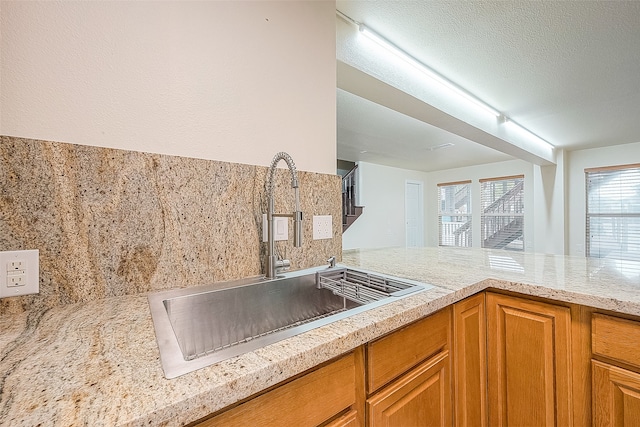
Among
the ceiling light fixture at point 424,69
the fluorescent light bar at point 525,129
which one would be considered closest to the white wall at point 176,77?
the ceiling light fixture at point 424,69

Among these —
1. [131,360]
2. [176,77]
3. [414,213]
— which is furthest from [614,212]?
[131,360]

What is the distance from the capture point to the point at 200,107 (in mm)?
1017

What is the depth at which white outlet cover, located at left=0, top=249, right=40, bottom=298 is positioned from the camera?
2.29 ft

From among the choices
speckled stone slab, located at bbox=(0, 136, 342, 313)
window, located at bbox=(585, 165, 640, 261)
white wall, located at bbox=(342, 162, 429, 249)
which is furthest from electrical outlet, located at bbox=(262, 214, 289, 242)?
window, located at bbox=(585, 165, 640, 261)

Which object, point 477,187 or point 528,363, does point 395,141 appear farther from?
point 528,363

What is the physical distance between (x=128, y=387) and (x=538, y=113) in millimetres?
4107

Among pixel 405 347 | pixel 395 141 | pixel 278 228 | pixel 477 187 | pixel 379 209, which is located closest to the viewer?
pixel 405 347

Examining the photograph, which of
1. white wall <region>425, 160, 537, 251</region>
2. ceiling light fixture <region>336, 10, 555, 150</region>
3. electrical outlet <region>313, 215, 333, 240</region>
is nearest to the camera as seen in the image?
electrical outlet <region>313, 215, 333, 240</region>

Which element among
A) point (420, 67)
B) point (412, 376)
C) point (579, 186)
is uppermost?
point (420, 67)

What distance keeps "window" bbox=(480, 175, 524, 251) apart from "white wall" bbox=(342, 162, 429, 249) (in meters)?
1.76

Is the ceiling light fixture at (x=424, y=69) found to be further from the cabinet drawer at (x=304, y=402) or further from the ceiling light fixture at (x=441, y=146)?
the cabinet drawer at (x=304, y=402)

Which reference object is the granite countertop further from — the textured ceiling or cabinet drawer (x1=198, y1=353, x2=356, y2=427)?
the textured ceiling

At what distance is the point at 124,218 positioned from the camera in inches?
33.7

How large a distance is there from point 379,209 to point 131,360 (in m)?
5.96
